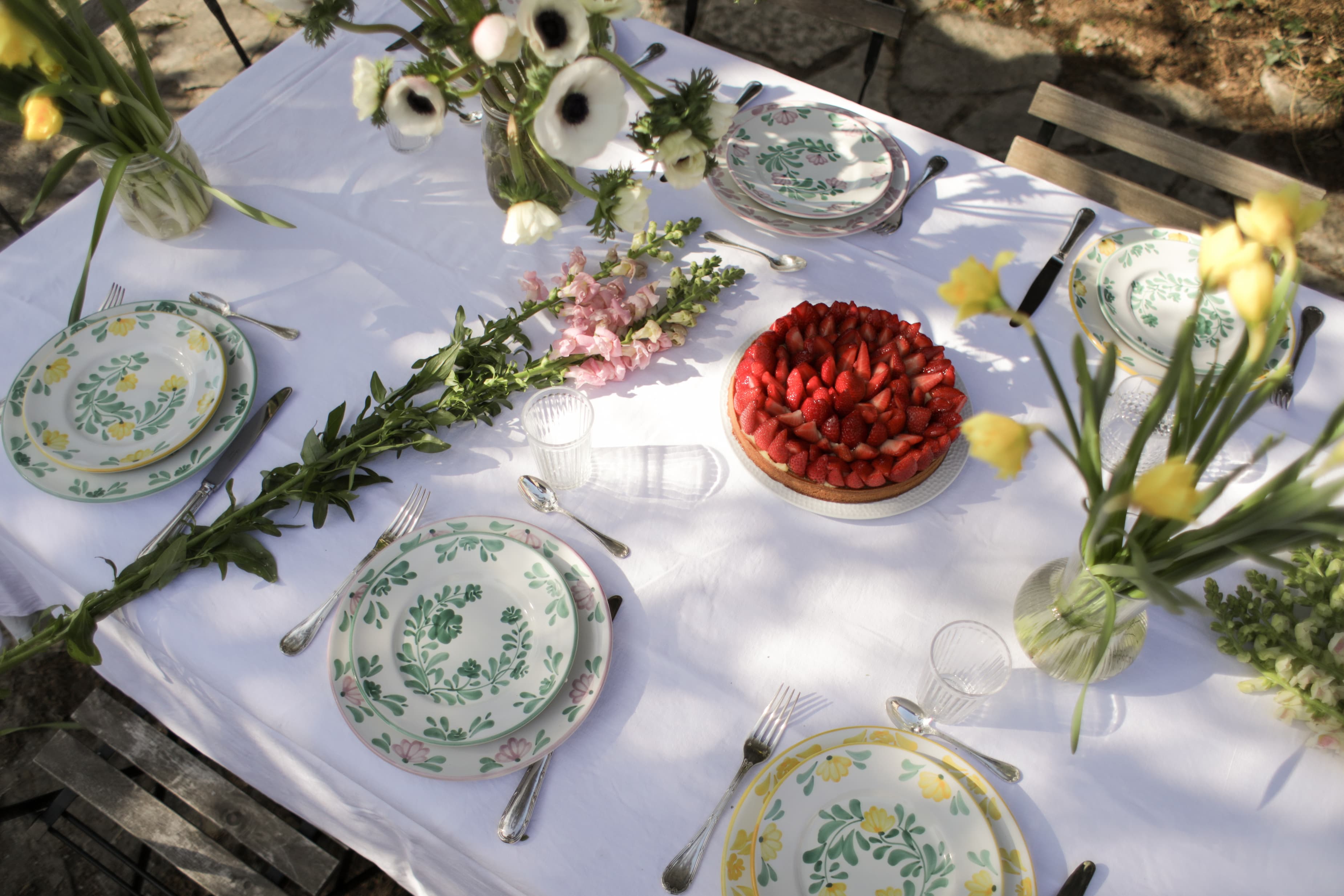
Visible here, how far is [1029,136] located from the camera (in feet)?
7.79

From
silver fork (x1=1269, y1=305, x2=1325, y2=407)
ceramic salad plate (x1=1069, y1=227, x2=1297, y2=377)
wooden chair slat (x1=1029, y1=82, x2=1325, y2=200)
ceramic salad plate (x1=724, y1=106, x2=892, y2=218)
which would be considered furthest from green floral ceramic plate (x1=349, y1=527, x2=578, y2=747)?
wooden chair slat (x1=1029, y1=82, x2=1325, y2=200)

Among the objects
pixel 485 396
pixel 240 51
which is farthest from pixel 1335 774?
pixel 240 51

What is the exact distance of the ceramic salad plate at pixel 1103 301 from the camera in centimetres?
102

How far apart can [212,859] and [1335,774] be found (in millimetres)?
1279

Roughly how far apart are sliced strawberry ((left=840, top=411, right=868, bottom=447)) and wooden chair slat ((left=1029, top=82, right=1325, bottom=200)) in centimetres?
73

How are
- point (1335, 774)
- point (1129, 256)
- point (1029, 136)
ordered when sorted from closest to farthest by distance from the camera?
point (1335, 774)
point (1129, 256)
point (1029, 136)

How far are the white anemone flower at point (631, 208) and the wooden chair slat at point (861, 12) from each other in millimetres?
751

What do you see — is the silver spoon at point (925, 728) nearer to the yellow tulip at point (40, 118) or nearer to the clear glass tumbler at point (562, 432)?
the clear glass tumbler at point (562, 432)

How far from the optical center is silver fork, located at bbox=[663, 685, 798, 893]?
75cm

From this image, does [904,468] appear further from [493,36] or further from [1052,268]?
[493,36]

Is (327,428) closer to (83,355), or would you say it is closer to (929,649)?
→ (83,355)

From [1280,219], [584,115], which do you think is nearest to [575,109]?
[584,115]

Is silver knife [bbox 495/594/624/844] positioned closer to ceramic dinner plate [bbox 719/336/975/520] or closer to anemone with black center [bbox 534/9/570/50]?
ceramic dinner plate [bbox 719/336/975/520]

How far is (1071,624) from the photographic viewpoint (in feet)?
2.63
